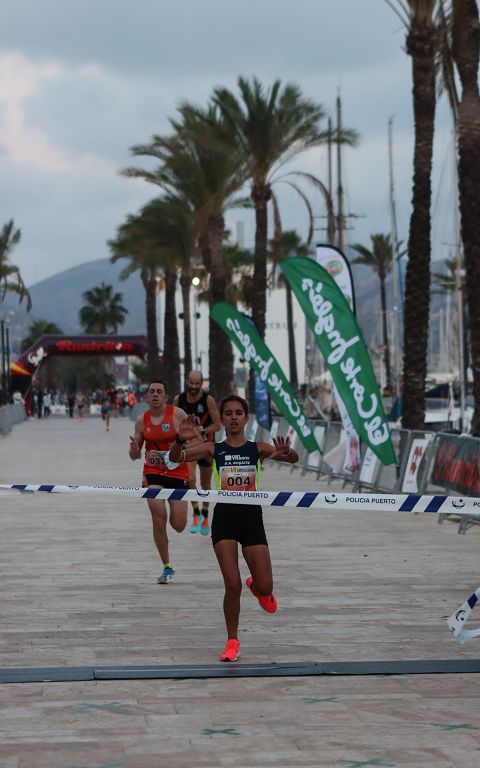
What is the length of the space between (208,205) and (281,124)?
24.6ft

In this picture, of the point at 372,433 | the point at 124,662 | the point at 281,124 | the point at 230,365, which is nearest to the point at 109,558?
the point at 124,662

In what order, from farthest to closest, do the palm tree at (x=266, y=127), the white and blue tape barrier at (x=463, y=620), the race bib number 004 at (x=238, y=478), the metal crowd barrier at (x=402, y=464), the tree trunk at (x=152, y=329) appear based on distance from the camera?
the tree trunk at (x=152, y=329) < the palm tree at (x=266, y=127) < the metal crowd barrier at (x=402, y=464) < the race bib number 004 at (x=238, y=478) < the white and blue tape barrier at (x=463, y=620)

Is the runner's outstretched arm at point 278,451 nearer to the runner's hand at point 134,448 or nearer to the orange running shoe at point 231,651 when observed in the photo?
the orange running shoe at point 231,651

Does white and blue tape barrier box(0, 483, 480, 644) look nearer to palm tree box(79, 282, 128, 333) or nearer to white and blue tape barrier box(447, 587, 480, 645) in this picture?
white and blue tape barrier box(447, 587, 480, 645)

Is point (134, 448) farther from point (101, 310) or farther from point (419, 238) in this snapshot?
point (101, 310)

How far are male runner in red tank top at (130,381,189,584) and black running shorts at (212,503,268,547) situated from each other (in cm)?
289

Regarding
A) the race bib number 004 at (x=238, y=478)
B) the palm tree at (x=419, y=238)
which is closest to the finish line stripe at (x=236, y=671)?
the race bib number 004 at (x=238, y=478)

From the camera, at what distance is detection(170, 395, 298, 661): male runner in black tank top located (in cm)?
844

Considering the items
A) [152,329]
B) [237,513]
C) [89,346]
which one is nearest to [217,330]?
[152,329]

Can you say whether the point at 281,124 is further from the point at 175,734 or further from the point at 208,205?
the point at 175,734

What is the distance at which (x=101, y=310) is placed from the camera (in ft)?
484

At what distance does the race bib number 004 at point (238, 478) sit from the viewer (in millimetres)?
8641

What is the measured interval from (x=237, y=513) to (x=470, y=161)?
15118 millimetres

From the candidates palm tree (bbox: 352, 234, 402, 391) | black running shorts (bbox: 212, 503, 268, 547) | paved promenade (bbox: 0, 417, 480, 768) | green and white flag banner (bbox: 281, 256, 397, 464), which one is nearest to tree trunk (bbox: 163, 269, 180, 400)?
palm tree (bbox: 352, 234, 402, 391)
